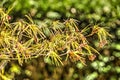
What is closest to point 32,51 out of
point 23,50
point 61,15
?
point 23,50

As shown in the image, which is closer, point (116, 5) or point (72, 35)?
point (72, 35)

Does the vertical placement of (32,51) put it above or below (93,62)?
above

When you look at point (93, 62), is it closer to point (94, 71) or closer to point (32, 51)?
point (94, 71)

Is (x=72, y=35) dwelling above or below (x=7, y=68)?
above

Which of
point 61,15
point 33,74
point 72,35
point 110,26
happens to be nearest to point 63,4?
point 61,15

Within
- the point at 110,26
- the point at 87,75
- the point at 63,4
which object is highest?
the point at 63,4

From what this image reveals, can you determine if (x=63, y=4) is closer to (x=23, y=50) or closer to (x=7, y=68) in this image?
(x=7, y=68)

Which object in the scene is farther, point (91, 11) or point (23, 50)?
point (91, 11)
